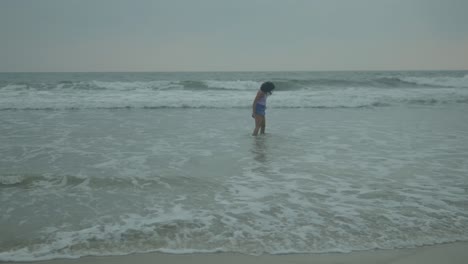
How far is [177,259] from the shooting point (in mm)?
3146

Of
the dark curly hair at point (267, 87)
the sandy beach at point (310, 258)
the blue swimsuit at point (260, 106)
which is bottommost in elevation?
the sandy beach at point (310, 258)

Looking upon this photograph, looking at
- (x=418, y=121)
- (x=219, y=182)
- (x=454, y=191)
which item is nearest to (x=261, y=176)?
(x=219, y=182)

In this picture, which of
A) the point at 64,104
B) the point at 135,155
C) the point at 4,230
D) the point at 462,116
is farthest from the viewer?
the point at 64,104

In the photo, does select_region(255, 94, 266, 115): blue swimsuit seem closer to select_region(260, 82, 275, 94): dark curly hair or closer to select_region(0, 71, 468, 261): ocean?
select_region(260, 82, 275, 94): dark curly hair

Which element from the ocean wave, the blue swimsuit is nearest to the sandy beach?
the blue swimsuit

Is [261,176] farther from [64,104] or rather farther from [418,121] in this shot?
[64,104]

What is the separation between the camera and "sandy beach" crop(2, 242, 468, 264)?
3.11m

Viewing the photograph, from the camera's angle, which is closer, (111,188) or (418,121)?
(111,188)

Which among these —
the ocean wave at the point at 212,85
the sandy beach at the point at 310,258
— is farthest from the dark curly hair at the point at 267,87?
the ocean wave at the point at 212,85

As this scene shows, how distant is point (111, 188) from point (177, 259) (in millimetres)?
2264

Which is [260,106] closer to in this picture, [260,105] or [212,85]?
[260,105]

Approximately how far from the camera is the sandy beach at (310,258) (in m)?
3.11

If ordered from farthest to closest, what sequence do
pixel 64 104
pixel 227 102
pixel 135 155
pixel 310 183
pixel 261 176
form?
pixel 227 102 < pixel 64 104 < pixel 135 155 < pixel 261 176 < pixel 310 183

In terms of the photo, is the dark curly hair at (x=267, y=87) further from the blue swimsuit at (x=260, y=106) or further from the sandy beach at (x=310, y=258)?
the sandy beach at (x=310, y=258)
